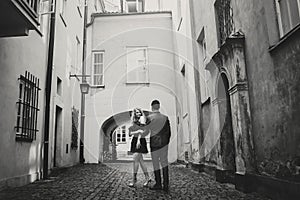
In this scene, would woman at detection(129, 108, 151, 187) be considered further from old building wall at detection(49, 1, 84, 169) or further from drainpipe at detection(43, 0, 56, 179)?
old building wall at detection(49, 1, 84, 169)

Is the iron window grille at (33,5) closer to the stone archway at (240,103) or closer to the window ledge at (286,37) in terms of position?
the stone archway at (240,103)

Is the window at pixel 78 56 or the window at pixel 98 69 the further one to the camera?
the window at pixel 98 69

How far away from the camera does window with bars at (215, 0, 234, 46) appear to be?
24.3ft

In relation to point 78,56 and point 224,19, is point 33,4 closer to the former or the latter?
point 224,19

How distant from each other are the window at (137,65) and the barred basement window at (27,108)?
9.36m

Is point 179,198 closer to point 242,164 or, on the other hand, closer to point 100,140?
point 242,164

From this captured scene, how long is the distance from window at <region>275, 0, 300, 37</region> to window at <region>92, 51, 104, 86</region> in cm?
1321

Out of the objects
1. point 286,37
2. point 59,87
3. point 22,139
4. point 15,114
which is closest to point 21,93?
point 15,114

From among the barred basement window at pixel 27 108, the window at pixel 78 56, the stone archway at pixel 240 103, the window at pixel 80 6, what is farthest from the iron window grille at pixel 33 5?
the window at pixel 80 6

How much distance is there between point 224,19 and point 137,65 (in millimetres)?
10001

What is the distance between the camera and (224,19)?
7898 mm

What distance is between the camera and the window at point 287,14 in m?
4.48

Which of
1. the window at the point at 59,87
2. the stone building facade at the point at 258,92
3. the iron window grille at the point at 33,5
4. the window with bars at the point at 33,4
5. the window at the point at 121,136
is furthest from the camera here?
the window at the point at 121,136

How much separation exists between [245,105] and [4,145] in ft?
15.9
